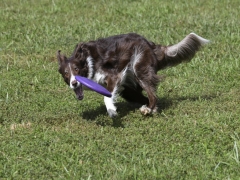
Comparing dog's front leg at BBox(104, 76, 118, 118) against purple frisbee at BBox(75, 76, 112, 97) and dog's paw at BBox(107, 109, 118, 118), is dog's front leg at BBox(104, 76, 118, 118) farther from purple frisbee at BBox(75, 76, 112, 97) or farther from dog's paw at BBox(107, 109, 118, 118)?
purple frisbee at BBox(75, 76, 112, 97)

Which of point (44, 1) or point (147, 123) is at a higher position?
point (147, 123)

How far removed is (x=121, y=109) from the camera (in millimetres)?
8844

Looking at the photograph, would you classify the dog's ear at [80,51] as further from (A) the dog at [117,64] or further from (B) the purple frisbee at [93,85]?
(B) the purple frisbee at [93,85]

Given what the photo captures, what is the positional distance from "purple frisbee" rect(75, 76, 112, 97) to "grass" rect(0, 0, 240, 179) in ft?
1.46

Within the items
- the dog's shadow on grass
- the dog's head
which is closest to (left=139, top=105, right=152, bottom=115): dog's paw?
the dog's shadow on grass

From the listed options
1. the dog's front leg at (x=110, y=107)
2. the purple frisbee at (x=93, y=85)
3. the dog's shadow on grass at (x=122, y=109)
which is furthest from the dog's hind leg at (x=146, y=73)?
the purple frisbee at (x=93, y=85)

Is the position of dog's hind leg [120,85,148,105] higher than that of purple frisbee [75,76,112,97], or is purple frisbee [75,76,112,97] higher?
purple frisbee [75,76,112,97]

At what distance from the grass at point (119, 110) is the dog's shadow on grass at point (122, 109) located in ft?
0.05

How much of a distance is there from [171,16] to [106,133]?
638 cm

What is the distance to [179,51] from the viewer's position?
877cm

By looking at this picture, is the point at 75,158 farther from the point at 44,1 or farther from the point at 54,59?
the point at 44,1

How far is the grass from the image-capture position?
6660 millimetres

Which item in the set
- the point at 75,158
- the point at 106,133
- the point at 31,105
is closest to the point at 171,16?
the point at 31,105

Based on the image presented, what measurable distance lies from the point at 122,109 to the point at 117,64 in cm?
75
